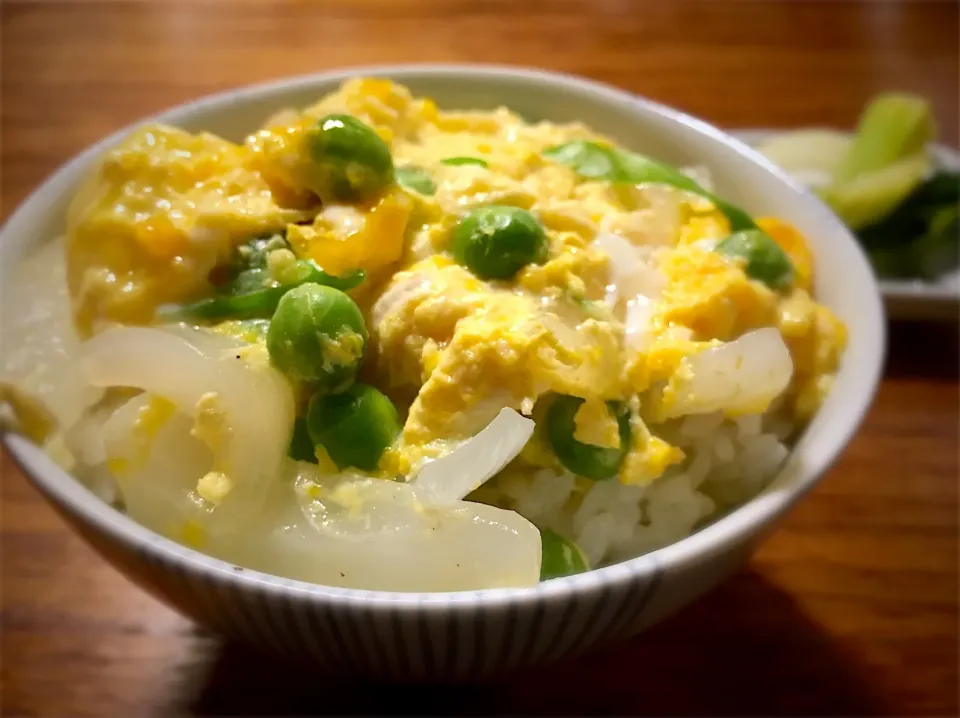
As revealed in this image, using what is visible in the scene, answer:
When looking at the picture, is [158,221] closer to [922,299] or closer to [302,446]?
[302,446]

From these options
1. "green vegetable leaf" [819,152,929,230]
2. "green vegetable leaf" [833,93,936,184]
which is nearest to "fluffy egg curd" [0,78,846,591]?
"green vegetable leaf" [819,152,929,230]

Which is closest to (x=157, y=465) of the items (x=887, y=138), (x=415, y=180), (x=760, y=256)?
(x=415, y=180)

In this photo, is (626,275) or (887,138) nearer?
(626,275)

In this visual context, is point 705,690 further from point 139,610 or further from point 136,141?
point 136,141

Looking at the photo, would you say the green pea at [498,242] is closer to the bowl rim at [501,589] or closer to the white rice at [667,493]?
the white rice at [667,493]

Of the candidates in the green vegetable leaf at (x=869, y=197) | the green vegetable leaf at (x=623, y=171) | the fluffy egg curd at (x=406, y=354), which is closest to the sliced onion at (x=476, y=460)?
the fluffy egg curd at (x=406, y=354)

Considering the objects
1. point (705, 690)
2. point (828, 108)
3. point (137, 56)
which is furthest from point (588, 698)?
point (137, 56)
